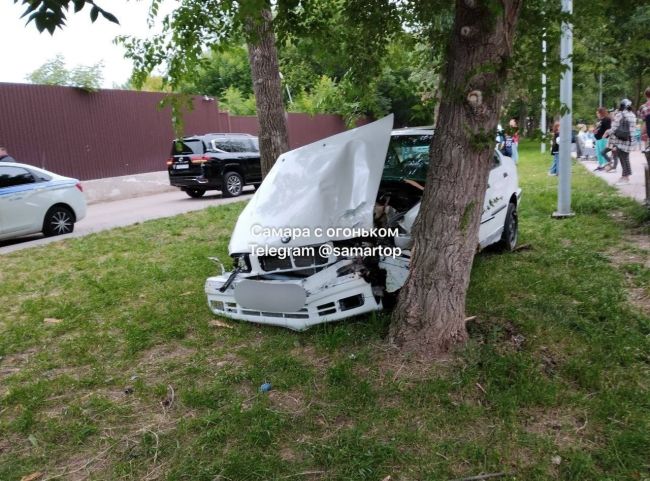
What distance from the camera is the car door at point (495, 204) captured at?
5.54 meters

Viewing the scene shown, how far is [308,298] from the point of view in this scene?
13.4 ft

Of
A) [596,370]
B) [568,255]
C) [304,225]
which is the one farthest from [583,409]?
[568,255]

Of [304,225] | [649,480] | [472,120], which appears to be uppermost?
[472,120]

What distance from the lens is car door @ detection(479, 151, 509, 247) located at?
5.54 m

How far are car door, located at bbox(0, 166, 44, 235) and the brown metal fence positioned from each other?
431cm

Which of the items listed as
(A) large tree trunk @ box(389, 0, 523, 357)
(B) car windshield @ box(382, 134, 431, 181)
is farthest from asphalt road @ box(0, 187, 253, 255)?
(A) large tree trunk @ box(389, 0, 523, 357)

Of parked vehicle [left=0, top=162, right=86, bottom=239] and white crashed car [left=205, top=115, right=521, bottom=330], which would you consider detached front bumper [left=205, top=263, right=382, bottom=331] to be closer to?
white crashed car [left=205, top=115, right=521, bottom=330]

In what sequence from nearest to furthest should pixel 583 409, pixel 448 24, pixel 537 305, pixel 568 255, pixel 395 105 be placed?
1. pixel 583 409
2. pixel 537 305
3. pixel 448 24
4. pixel 568 255
5. pixel 395 105

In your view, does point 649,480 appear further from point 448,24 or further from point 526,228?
point 526,228

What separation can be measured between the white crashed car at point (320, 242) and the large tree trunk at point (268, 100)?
91.0 inches

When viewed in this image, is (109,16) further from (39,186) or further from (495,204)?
(39,186)

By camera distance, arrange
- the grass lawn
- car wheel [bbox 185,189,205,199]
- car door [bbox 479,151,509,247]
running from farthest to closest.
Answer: car wheel [bbox 185,189,205,199], car door [bbox 479,151,509,247], the grass lawn

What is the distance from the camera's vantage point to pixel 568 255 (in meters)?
6.14

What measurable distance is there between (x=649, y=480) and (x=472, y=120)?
86.0 inches
